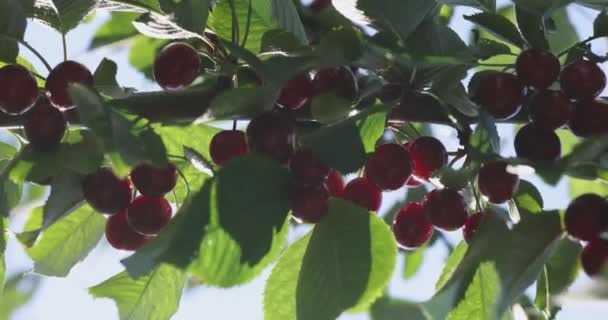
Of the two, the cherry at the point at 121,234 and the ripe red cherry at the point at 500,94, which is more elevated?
the ripe red cherry at the point at 500,94

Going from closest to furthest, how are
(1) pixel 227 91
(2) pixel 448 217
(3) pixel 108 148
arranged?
1. (3) pixel 108 148
2. (1) pixel 227 91
3. (2) pixel 448 217

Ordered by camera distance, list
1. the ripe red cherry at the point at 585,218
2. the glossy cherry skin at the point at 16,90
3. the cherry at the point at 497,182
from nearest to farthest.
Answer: the ripe red cherry at the point at 585,218 → the cherry at the point at 497,182 → the glossy cherry skin at the point at 16,90

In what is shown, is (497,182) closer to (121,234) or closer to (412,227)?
(412,227)

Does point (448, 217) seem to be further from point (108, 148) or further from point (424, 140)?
point (108, 148)

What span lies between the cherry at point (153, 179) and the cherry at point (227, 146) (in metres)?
0.06

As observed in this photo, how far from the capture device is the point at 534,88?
1381mm

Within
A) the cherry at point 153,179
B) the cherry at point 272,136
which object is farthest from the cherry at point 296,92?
the cherry at point 153,179

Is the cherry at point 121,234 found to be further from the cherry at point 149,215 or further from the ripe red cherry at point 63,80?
the ripe red cherry at point 63,80

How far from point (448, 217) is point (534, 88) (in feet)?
0.62

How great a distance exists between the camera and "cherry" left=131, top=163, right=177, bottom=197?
54.4 inches

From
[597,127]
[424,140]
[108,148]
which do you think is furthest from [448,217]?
[108,148]

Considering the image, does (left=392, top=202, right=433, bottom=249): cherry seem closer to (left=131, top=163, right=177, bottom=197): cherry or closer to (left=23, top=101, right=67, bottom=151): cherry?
(left=131, top=163, right=177, bottom=197): cherry

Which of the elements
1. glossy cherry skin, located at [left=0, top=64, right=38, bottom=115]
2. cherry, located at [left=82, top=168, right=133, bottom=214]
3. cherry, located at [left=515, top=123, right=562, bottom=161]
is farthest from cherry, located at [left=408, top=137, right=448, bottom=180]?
glossy cherry skin, located at [left=0, top=64, right=38, bottom=115]

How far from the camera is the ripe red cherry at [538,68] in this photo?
4.34 ft
